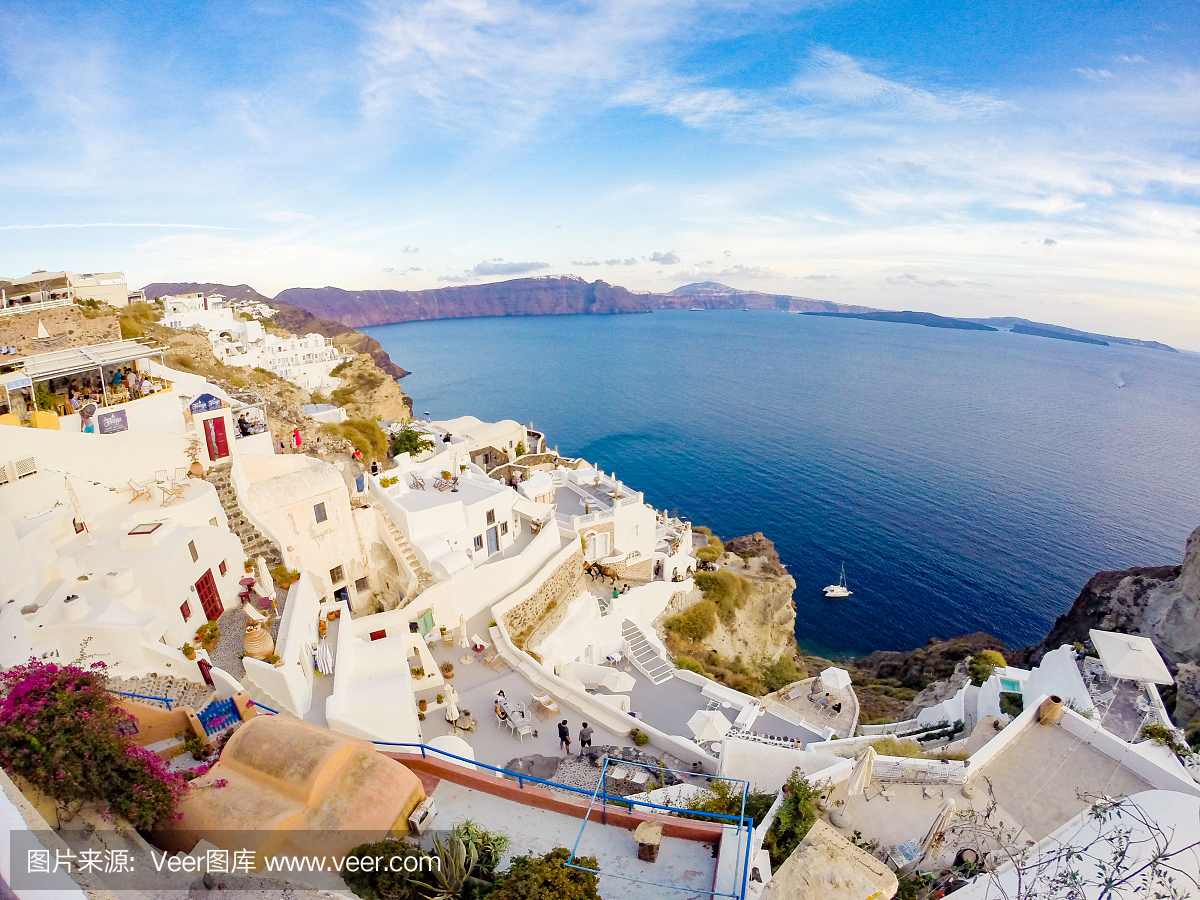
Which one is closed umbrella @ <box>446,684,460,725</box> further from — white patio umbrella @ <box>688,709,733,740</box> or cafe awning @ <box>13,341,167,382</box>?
cafe awning @ <box>13,341,167,382</box>

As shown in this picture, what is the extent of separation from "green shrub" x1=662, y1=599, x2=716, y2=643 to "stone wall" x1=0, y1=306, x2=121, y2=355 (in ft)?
102

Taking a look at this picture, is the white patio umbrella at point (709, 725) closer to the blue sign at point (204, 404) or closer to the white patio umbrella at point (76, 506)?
the white patio umbrella at point (76, 506)

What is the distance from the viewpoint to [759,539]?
4481 cm

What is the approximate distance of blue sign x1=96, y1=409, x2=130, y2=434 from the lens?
56.4 ft

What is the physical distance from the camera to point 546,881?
6449 millimetres

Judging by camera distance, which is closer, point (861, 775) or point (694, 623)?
point (861, 775)

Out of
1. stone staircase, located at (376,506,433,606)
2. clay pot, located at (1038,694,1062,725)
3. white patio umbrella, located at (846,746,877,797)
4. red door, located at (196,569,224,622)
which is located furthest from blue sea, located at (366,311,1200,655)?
red door, located at (196,569,224,622)

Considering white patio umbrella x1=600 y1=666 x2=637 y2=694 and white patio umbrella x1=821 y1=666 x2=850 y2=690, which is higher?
white patio umbrella x1=600 y1=666 x2=637 y2=694

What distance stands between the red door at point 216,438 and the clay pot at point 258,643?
26.7 feet

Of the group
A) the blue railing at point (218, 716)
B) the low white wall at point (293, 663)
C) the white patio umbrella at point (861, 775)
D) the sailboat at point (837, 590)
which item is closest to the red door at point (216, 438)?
the low white wall at point (293, 663)

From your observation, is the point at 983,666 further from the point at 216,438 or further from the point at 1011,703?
the point at 216,438

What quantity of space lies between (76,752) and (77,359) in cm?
1795

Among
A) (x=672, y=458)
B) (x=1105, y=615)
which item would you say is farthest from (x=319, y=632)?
(x=672, y=458)

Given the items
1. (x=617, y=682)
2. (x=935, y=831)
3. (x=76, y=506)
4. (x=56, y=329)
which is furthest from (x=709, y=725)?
(x=56, y=329)
